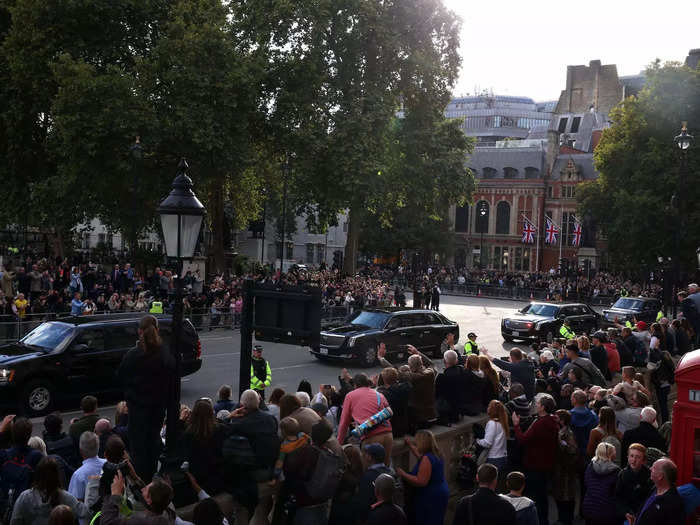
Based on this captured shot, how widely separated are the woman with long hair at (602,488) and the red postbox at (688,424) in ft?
2.45

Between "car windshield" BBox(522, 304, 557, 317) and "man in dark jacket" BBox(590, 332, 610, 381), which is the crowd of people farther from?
"car windshield" BBox(522, 304, 557, 317)

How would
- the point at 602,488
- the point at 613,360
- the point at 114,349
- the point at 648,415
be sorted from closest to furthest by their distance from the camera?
1. the point at 602,488
2. the point at 648,415
3. the point at 613,360
4. the point at 114,349

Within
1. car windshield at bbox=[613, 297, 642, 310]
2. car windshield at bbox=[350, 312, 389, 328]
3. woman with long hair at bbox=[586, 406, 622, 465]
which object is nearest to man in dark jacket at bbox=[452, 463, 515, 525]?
woman with long hair at bbox=[586, 406, 622, 465]

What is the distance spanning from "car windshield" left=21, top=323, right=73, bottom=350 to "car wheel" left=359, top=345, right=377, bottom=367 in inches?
342

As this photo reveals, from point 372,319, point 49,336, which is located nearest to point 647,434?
point 49,336

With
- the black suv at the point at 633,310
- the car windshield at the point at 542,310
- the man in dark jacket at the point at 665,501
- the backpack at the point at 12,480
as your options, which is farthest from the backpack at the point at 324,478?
the black suv at the point at 633,310

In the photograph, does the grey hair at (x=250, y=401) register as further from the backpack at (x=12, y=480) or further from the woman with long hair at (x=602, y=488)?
the woman with long hair at (x=602, y=488)

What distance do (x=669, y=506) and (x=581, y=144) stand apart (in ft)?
292

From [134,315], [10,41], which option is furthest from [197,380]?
[10,41]

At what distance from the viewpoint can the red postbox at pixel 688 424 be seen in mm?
7785

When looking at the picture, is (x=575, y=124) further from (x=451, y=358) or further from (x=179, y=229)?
(x=179, y=229)

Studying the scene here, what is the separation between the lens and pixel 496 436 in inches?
334

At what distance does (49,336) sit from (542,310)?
756 inches

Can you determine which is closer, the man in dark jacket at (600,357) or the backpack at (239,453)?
the backpack at (239,453)
